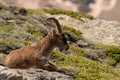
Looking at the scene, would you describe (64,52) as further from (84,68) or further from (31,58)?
(31,58)

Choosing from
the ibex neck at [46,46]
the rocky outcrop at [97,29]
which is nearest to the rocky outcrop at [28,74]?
the ibex neck at [46,46]

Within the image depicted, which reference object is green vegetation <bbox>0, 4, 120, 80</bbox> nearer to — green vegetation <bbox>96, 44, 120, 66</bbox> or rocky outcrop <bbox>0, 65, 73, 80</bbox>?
green vegetation <bbox>96, 44, 120, 66</bbox>

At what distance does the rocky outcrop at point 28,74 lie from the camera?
13.0 meters

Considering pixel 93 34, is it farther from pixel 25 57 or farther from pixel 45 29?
pixel 25 57

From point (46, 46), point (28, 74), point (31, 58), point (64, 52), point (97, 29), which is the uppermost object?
point (97, 29)

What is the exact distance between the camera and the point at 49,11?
38.5m

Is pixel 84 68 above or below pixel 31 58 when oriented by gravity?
below

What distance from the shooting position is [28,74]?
1360 cm

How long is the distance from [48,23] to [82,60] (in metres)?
10.4

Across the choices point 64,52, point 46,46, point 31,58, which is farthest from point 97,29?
point 31,58

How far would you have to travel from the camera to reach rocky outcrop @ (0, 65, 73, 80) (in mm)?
12973

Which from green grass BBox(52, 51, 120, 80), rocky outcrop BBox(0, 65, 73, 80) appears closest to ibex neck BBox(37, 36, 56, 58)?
rocky outcrop BBox(0, 65, 73, 80)

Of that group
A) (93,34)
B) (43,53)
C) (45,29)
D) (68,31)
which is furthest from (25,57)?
(93,34)

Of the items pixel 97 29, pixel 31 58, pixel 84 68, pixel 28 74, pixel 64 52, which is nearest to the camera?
pixel 28 74
